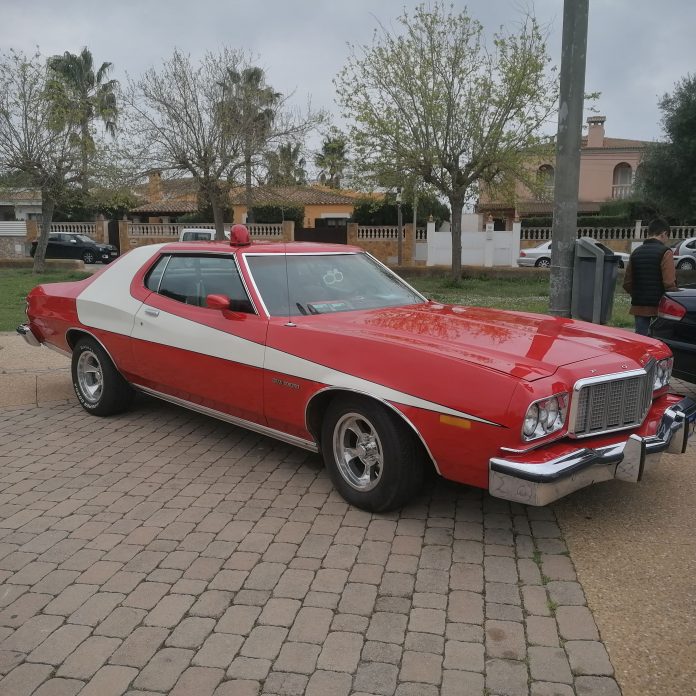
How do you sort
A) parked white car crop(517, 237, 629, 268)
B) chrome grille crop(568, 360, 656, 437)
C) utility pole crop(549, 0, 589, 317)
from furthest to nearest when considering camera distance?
1. parked white car crop(517, 237, 629, 268)
2. utility pole crop(549, 0, 589, 317)
3. chrome grille crop(568, 360, 656, 437)

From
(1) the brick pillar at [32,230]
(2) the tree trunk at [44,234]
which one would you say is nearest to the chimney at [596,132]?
(1) the brick pillar at [32,230]

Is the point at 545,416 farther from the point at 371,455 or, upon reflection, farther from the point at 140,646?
the point at 140,646

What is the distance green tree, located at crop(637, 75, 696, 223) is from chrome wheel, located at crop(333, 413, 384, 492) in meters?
25.3

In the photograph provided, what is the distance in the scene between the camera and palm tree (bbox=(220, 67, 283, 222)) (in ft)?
71.4

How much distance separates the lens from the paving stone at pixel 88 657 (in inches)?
101

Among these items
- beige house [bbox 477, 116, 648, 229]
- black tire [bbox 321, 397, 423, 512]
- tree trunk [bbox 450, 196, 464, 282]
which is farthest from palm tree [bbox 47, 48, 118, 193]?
beige house [bbox 477, 116, 648, 229]

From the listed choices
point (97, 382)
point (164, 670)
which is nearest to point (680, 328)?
point (164, 670)

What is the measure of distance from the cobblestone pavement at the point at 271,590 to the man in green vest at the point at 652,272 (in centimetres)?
377

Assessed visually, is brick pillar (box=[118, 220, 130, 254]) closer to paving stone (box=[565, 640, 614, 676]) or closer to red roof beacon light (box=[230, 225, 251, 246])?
red roof beacon light (box=[230, 225, 251, 246])

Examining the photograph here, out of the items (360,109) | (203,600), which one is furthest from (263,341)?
(360,109)

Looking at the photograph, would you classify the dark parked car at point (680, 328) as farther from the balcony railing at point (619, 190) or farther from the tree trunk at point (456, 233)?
the balcony railing at point (619, 190)

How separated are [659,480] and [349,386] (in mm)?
2249

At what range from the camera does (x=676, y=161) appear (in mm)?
25406

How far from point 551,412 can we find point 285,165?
2089cm
